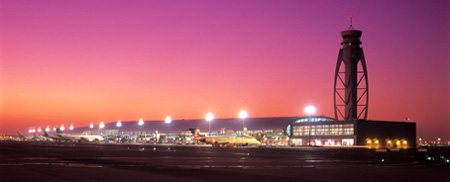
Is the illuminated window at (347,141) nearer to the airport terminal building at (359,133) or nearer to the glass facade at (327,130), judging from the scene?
the airport terminal building at (359,133)

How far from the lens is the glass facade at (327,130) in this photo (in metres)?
129

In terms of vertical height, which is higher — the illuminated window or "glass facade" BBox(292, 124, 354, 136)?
"glass facade" BBox(292, 124, 354, 136)

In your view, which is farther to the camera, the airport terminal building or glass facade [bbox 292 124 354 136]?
glass facade [bbox 292 124 354 136]

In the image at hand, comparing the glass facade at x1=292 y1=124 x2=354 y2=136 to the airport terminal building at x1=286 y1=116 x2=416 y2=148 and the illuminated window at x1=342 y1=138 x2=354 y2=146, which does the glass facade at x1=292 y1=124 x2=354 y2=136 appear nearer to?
the airport terminal building at x1=286 y1=116 x2=416 y2=148

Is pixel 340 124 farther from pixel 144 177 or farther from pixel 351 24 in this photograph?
pixel 144 177

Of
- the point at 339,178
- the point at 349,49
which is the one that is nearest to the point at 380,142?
the point at 349,49

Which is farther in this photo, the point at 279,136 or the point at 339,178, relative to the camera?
the point at 279,136

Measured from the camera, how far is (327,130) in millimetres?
136500

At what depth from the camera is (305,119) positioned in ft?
497

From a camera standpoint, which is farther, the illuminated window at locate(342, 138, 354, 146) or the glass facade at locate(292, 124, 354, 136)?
the glass facade at locate(292, 124, 354, 136)

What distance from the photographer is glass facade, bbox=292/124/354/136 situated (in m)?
129

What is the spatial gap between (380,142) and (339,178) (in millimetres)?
112702

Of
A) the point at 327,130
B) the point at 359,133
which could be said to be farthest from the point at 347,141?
the point at 327,130

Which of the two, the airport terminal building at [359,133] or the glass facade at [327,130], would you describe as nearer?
the airport terminal building at [359,133]
